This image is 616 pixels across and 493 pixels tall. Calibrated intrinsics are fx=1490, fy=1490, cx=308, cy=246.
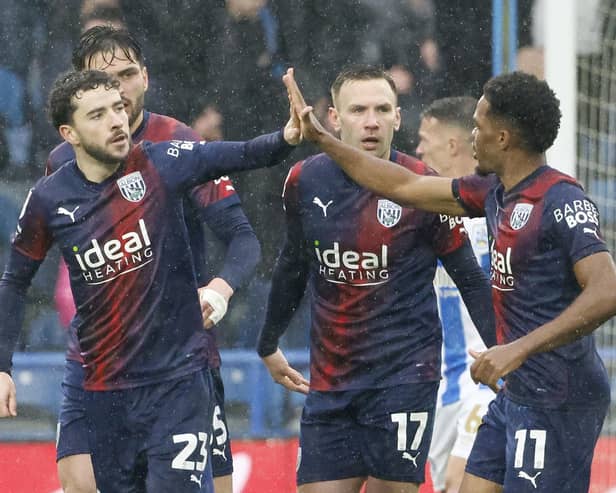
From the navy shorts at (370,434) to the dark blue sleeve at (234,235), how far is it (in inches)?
22.6

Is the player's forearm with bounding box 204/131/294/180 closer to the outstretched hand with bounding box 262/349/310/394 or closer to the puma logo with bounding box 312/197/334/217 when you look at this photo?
the puma logo with bounding box 312/197/334/217

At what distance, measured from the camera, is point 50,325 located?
349 inches

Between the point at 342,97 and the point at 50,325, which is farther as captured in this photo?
the point at 50,325

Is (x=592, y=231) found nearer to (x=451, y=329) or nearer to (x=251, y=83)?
(x=451, y=329)

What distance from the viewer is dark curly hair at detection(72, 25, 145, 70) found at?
5855 millimetres

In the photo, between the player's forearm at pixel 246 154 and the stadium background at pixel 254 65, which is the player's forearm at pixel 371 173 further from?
the stadium background at pixel 254 65

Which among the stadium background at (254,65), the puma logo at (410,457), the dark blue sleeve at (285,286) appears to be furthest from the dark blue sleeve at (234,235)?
the stadium background at (254,65)

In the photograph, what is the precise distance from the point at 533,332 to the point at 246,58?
4.77 metres

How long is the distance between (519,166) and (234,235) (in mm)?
1221

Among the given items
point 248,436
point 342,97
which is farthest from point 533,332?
point 248,436

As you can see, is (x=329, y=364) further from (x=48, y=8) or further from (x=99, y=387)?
(x=48, y=8)

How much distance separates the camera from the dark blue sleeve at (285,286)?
5.79 meters

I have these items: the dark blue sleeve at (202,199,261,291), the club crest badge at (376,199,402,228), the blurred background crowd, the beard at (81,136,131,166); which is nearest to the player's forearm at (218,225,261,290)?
the dark blue sleeve at (202,199,261,291)

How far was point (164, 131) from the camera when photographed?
5.77 m
